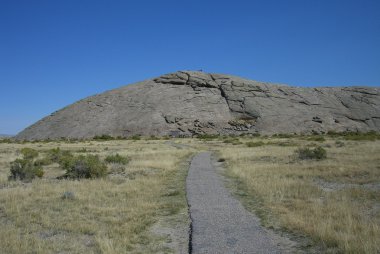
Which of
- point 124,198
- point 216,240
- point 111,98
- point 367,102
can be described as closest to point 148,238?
point 216,240

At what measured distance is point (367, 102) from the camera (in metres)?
98.3

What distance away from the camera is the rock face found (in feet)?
270

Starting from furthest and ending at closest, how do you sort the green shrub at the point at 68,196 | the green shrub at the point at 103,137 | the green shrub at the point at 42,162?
the green shrub at the point at 103,137 → the green shrub at the point at 42,162 → the green shrub at the point at 68,196

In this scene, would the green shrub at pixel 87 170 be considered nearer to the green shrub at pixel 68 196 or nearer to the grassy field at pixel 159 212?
the grassy field at pixel 159 212

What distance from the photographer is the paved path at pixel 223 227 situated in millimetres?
7316

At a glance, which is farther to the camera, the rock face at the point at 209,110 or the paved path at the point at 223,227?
the rock face at the point at 209,110

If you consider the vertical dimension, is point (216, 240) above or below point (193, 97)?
below

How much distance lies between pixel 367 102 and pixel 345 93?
270 inches

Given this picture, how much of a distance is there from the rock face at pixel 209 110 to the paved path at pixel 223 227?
219 ft

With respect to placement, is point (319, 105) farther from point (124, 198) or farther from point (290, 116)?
point (124, 198)

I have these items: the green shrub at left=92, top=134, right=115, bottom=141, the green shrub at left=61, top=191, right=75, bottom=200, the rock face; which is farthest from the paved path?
the rock face

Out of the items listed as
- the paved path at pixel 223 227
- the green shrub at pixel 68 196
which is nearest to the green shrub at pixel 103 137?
the green shrub at pixel 68 196

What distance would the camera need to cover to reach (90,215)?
34.6ft

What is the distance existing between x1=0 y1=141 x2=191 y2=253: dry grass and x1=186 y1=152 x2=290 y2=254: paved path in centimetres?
55
